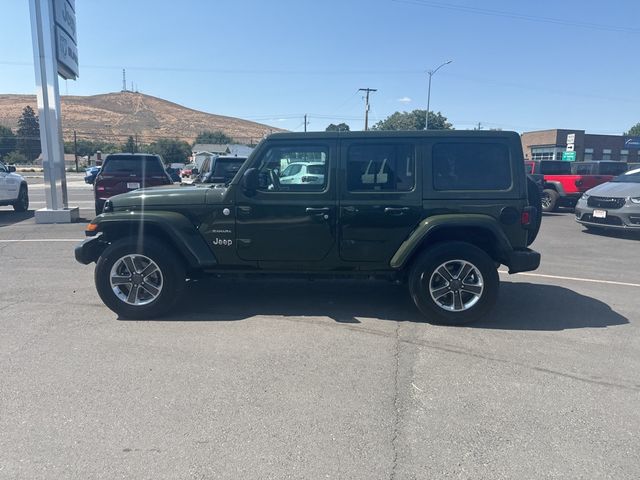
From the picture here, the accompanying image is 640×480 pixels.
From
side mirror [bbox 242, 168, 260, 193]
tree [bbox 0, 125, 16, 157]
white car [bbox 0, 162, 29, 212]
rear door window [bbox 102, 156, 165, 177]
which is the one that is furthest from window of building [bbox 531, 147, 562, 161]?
tree [bbox 0, 125, 16, 157]

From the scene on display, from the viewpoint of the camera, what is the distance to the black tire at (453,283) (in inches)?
194

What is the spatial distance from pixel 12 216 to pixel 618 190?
53.3ft

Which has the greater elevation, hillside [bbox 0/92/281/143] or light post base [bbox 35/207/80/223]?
hillside [bbox 0/92/281/143]

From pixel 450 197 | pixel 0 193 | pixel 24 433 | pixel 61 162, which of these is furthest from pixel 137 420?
pixel 0 193

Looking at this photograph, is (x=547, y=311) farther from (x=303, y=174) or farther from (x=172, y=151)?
(x=172, y=151)

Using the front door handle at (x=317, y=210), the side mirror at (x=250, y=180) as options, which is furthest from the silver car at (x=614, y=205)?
the side mirror at (x=250, y=180)

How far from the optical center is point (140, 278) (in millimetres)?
5094

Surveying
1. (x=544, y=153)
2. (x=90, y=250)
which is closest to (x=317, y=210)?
(x=90, y=250)

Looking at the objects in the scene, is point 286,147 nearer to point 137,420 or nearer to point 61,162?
point 137,420

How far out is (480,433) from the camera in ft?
10.0

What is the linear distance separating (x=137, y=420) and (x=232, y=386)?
2.35 ft

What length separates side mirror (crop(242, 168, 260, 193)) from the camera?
4930mm

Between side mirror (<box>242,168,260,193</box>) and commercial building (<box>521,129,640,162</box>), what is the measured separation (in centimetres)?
6100

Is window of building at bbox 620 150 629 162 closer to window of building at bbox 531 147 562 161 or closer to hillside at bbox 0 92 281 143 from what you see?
window of building at bbox 531 147 562 161
